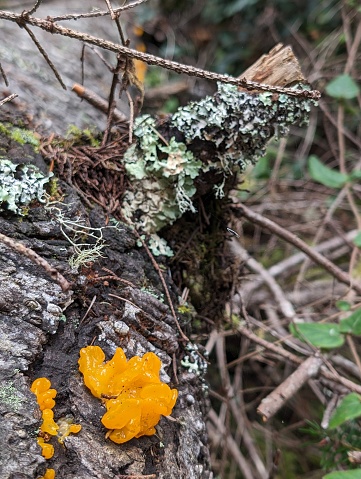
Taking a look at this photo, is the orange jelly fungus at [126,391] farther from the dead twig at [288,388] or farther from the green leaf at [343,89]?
the green leaf at [343,89]

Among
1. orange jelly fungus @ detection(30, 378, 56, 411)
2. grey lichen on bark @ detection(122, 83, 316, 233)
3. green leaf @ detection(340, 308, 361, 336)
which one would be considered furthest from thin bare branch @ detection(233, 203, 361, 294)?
orange jelly fungus @ detection(30, 378, 56, 411)

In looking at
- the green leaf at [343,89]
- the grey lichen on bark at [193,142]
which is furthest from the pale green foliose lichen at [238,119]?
the green leaf at [343,89]

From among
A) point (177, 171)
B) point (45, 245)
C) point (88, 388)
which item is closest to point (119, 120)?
point (177, 171)

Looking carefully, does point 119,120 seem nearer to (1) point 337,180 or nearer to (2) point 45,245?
(2) point 45,245

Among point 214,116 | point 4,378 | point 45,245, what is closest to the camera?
point 4,378

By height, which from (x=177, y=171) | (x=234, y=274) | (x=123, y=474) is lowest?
(x=123, y=474)

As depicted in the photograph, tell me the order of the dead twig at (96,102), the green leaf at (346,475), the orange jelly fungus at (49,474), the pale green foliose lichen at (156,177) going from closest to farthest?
1. the orange jelly fungus at (49,474)
2. the green leaf at (346,475)
3. the pale green foliose lichen at (156,177)
4. the dead twig at (96,102)

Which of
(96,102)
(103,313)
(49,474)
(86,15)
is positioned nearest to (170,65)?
(86,15)

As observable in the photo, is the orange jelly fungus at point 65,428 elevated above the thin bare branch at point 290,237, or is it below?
below
